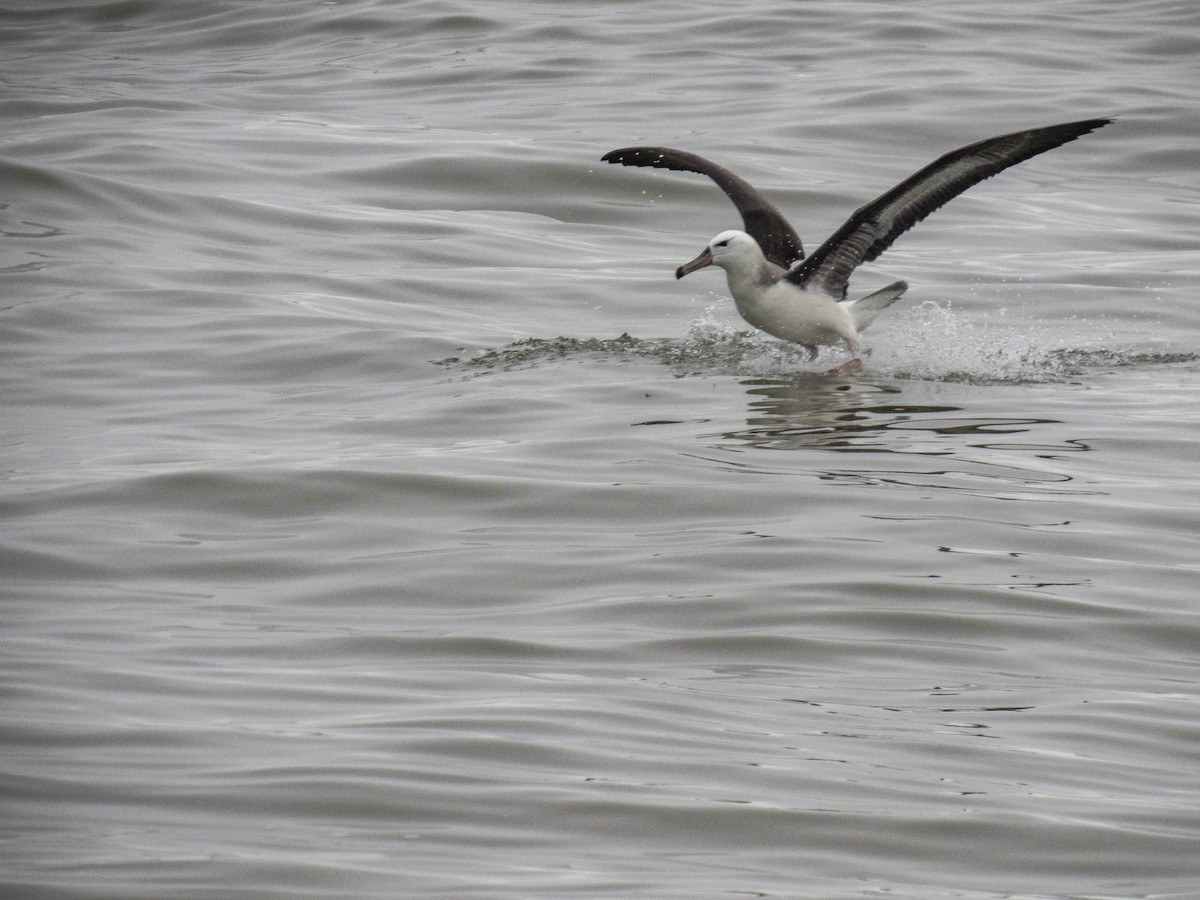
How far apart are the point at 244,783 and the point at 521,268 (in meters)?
9.13

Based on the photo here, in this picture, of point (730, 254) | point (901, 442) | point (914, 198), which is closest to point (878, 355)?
point (914, 198)

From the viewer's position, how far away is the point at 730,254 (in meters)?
10.4

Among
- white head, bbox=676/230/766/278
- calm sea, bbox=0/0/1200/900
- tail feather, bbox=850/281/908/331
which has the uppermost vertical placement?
→ white head, bbox=676/230/766/278

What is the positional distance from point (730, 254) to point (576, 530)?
370 centimetres

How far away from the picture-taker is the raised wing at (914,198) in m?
9.59

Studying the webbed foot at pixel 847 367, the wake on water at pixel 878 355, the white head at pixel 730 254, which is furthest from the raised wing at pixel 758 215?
the webbed foot at pixel 847 367

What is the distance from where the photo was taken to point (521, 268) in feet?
43.5

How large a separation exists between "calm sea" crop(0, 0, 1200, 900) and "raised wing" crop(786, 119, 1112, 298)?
0.61 m

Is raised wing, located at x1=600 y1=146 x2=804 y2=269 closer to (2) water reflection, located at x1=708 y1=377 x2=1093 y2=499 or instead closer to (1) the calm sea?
(1) the calm sea

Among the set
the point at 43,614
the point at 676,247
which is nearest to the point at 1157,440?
the point at 43,614

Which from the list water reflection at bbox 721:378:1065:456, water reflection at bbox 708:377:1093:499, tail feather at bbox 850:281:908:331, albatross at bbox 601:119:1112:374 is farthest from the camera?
tail feather at bbox 850:281:908:331

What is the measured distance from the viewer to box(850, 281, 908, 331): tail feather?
1077 centimetres

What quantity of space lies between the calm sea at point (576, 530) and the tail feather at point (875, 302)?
34 cm

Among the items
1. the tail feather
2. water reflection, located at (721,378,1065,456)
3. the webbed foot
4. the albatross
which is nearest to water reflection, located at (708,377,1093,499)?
water reflection, located at (721,378,1065,456)
